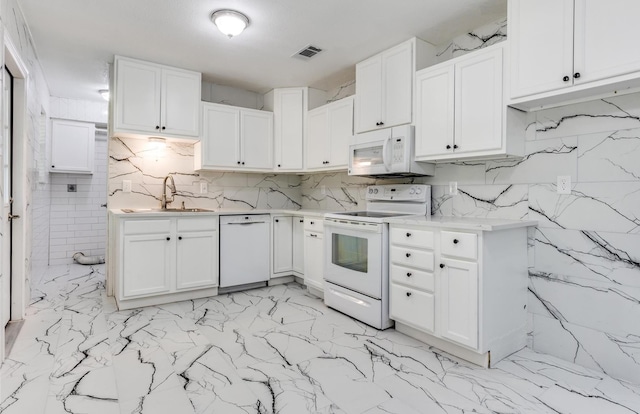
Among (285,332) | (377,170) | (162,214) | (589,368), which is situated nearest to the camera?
(589,368)

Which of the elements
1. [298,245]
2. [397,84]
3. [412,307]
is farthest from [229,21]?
[412,307]

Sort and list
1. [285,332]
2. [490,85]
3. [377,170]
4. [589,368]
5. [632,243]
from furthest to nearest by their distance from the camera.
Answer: [377,170] < [285,332] < [490,85] < [589,368] < [632,243]

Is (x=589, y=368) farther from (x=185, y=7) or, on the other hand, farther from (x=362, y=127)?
(x=185, y=7)

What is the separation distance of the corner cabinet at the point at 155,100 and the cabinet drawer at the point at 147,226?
0.86m

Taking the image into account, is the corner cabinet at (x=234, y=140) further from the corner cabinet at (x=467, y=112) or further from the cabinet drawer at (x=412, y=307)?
the cabinet drawer at (x=412, y=307)

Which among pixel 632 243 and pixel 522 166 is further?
pixel 522 166

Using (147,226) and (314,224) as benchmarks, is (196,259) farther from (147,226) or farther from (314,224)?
(314,224)

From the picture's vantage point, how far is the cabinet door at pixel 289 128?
13.6ft

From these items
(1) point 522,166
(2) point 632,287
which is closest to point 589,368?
(2) point 632,287

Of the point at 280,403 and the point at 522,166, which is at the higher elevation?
the point at 522,166

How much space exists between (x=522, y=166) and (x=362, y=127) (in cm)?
141

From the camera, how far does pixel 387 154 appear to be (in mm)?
2973

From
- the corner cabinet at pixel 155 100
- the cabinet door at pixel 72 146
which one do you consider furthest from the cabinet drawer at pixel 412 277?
the cabinet door at pixel 72 146

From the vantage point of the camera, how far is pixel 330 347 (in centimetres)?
242
